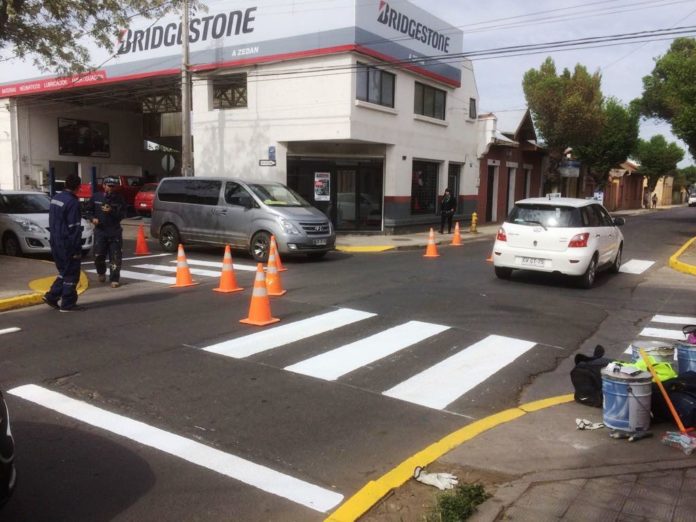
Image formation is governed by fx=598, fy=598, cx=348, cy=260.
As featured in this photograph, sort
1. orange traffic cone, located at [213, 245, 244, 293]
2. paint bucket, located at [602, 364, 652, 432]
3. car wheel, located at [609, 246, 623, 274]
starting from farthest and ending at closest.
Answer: car wheel, located at [609, 246, 623, 274] < orange traffic cone, located at [213, 245, 244, 293] < paint bucket, located at [602, 364, 652, 432]

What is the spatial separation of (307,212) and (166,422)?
9955mm

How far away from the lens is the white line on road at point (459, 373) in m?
5.50

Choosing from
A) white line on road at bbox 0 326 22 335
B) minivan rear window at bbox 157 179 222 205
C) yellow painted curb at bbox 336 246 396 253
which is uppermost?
minivan rear window at bbox 157 179 222 205

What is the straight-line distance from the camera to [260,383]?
18.8 ft

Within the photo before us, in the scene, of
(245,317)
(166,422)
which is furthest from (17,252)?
(166,422)

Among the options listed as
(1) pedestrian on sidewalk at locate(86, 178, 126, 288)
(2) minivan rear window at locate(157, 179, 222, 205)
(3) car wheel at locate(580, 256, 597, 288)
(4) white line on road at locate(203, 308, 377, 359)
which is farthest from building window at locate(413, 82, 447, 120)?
(4) white line on road at locate(203, 308, 377, 359)

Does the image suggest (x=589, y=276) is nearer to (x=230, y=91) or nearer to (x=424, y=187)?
(x=424, y=187)

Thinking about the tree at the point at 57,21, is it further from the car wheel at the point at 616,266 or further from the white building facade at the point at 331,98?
the car wheel at the point at 616,266

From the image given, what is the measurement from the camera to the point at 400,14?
822 inches

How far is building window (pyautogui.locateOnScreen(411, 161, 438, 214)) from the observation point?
76.3ft

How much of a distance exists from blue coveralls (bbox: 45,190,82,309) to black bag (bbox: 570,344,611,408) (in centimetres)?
683

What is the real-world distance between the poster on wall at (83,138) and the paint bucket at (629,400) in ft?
110

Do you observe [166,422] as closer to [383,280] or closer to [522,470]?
[522,470]

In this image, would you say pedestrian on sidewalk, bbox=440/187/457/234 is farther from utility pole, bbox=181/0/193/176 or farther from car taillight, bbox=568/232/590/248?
car taillight, bbox=568/232/590/248
